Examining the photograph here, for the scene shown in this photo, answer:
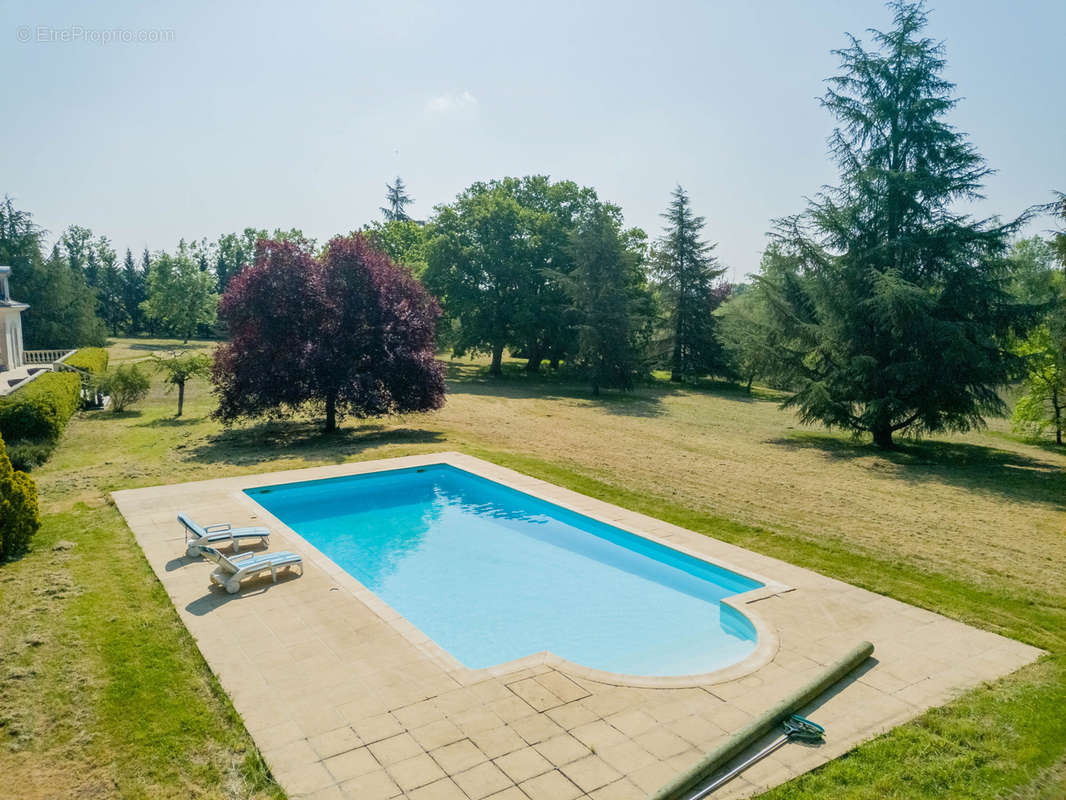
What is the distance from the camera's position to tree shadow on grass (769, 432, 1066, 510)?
54.3 feet

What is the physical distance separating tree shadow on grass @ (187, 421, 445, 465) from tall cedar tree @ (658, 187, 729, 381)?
2488 centimetres

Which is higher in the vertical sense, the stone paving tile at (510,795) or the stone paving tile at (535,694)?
the stone paving tile at (510,795)

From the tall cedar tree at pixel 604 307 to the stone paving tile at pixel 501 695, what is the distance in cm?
2499

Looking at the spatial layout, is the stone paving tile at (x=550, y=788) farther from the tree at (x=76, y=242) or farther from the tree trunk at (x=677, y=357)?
the tree at (x=76, y=242)

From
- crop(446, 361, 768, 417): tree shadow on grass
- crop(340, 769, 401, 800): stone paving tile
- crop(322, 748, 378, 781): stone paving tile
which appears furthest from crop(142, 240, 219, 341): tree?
crop(340, 769, 401, 800): stone paving tile

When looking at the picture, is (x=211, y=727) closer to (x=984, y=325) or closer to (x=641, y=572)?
(x=641, y=572)

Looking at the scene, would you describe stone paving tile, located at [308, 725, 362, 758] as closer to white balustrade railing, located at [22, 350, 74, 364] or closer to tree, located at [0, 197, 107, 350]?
white balustrade railing, located at [22, 350, 74, 364]

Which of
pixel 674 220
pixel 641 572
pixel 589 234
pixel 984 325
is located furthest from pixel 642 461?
pixel 674 220

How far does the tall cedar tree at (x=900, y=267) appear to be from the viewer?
20.4m

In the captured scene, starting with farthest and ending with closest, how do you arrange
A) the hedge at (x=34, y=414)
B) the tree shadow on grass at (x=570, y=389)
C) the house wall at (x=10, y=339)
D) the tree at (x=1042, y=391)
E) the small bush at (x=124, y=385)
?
the tree shadow on grass at (x=570, y=389), the house wall at (x=10, y=339), the small bush at (x=124, y=385), the tree at (x=1042, y=391), the hedge at (x=34, y=414)

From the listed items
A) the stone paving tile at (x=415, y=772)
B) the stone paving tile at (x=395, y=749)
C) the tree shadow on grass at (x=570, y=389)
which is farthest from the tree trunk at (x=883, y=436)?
the stone paving tile at (x=415, y=772)

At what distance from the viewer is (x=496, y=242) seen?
3888 centimetres

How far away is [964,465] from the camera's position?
780 inches

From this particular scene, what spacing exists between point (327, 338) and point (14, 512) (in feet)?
34.5
